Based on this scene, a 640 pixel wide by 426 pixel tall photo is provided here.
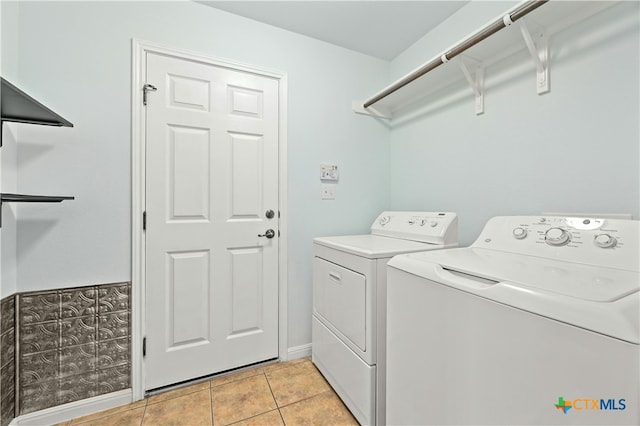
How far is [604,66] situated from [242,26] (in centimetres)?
195

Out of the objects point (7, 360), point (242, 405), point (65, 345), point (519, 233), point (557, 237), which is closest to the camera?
point (557, 237)

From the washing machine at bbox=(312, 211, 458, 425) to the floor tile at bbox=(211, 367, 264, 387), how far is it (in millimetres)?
399

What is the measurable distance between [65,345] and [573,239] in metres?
2.32

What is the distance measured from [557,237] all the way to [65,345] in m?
2.29

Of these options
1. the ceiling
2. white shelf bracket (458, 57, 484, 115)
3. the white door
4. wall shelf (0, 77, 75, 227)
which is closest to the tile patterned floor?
the white door

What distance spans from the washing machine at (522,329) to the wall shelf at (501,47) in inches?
33.8

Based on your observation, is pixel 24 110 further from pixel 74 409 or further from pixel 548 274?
pixel 548 274

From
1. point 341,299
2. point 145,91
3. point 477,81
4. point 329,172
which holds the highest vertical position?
point 477,81

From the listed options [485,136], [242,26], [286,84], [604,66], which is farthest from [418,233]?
[242,26]

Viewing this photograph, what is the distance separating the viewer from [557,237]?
981 millimetres

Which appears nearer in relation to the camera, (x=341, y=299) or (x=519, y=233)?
(x=519, y=233)

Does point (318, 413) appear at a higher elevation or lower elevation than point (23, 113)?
lower

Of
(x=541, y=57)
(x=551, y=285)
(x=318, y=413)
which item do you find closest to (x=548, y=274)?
(x=551, y=285)

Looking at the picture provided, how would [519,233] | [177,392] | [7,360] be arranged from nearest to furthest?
1. [519,233]
2. [7,360]
3. [177,392]
